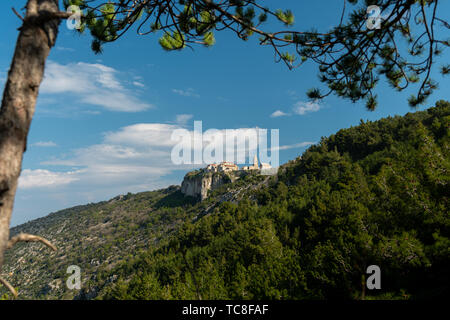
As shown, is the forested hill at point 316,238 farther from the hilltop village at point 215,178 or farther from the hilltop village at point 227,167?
the hilltop village at point 227,167

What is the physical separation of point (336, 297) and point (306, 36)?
11.7 meters

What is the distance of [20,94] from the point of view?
1953 millimetres

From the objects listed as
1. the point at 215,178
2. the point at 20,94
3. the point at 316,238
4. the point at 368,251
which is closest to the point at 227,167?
the point at 215,178

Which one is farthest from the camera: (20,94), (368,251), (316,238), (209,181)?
(209,181)

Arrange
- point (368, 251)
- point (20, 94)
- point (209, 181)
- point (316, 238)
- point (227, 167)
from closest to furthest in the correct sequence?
1. point (20, 94)
2. point (368, 251)
3. point (316, 238)
4. point (209, 181)
5. point (227, 167)

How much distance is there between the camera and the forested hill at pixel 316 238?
1046cm

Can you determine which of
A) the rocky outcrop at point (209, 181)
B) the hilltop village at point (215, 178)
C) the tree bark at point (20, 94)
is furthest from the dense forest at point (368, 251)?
the rocky outcrop at point (209, 181)

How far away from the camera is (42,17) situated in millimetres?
2105

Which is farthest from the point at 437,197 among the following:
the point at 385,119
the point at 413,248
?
the point at 385,119

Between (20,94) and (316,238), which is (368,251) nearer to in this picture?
(316,238)

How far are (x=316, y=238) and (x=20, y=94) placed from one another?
2342cm

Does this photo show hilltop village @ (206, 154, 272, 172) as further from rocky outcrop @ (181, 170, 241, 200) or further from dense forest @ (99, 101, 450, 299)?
dense forest @ (99, 101, 450, 299)
